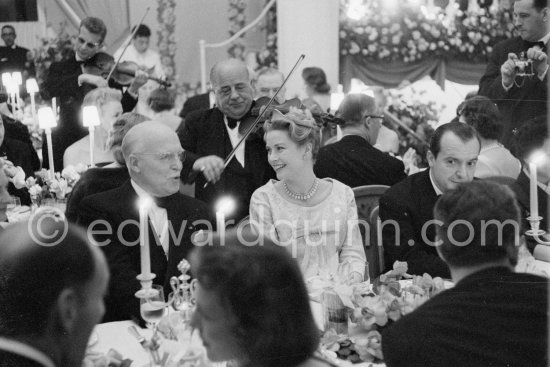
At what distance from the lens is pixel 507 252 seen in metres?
1.63

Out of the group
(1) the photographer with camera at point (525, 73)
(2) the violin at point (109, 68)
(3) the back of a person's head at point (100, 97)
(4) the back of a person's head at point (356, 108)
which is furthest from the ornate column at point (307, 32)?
(1) the photographer with camera at point (525, 73)

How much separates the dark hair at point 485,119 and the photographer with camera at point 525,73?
0.04 meters

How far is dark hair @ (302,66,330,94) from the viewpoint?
19.6 ft

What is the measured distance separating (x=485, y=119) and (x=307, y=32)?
3167 mm

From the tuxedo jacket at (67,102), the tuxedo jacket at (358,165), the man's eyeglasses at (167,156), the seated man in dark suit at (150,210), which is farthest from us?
the tuxedo jacket at (67,102)

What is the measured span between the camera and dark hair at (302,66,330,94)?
7.12 ft

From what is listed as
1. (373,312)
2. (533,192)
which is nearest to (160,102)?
(533,192)

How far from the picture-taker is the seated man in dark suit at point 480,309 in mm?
1443

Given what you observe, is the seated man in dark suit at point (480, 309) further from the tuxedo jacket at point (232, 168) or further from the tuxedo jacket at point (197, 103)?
the tuxedo jacket at point (197, 103)

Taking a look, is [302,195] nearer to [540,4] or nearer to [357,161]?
[357,161]

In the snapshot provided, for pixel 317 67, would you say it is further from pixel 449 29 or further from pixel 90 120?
pixel 90 120

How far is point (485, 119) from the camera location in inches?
143

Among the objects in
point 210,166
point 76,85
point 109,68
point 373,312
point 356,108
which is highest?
point 109,68

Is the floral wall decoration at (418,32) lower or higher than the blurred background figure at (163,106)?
higher
